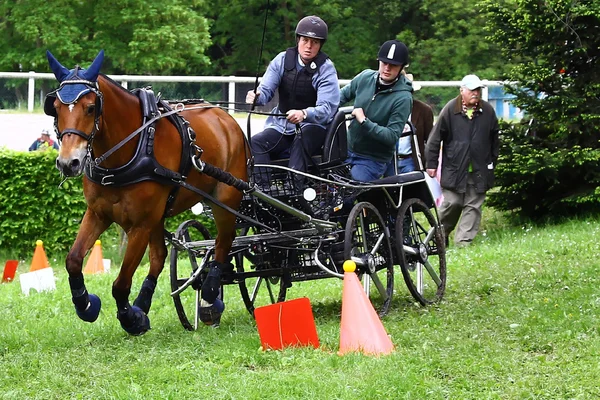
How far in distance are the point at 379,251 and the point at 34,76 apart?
13447mm

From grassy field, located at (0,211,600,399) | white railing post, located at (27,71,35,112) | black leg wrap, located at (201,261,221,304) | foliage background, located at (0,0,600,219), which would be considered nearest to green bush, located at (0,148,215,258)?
foliage background, located at (0,0,600,219)

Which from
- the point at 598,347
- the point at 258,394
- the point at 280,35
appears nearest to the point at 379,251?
the point at 598,347

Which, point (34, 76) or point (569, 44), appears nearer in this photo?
point (569, 44)

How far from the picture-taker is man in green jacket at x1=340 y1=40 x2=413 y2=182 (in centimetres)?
922

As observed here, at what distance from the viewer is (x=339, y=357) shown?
6.98m

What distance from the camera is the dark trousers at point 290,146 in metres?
8.77

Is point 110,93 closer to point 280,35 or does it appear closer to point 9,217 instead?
point 9,217

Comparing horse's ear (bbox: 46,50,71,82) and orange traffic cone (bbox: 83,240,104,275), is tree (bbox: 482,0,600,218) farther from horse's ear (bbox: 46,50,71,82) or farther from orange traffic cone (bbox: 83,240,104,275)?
horse's ear (bbox: 46,50,71,82)

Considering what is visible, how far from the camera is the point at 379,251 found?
947 centimetres

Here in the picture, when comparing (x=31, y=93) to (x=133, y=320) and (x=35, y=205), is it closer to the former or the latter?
(x=35, y=205)

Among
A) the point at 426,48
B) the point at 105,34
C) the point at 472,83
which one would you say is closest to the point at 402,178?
→ the point at 472,83

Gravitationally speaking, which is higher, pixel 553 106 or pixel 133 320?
pixel 553 106

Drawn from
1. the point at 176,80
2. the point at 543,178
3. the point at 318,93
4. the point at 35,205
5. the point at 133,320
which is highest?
the point at 318,93

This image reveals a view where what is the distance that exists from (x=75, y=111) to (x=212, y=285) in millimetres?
2023
